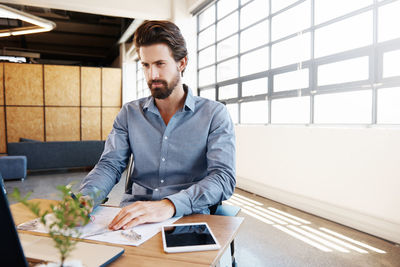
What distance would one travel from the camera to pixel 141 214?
891mm

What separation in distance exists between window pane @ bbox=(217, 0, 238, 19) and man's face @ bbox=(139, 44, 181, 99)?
4.49 m

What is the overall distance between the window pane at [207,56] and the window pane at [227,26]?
14.9 inches

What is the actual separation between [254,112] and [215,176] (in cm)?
386

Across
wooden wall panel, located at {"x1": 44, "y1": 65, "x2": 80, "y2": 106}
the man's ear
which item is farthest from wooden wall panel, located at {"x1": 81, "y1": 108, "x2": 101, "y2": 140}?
the man's ear

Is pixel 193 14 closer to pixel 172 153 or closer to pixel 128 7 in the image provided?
pixel 128 7

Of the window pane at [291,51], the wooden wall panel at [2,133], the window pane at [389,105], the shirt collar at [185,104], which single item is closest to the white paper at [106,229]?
the shirt collar at [185,104]

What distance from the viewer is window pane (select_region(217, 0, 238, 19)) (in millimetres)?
5414

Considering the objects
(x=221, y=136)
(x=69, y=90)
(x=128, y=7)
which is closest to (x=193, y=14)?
(x=128, y=7)

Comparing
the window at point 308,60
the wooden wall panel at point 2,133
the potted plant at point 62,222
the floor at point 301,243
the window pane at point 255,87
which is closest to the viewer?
the potted plant at point 62,222

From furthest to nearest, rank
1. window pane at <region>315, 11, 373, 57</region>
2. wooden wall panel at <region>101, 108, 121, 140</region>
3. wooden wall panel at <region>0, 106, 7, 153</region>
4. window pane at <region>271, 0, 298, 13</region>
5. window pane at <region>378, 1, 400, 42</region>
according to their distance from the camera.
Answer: wooden wall panel at <region>101, 108, 121, 140</region>
wooden wall panel at <region>0, 106, 7, 153</region>
window pane at <region>271, 0, 298, 13</region>
window pane at <region>315, 11, 373, 57</region>
window pane at <region>378, 1, 400, 42</region>

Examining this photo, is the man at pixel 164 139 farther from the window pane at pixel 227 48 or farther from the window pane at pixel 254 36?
the window pane at pixel 227 48

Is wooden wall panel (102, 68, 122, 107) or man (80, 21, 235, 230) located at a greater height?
wooden wall panel (102, 68, 122, 107)

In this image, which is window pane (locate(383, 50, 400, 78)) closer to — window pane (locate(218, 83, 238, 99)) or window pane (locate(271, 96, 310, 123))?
window pane (locate(271, 96, 310, 123))

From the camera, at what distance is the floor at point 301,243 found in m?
2.23
